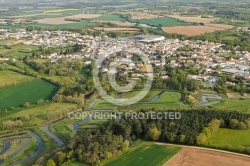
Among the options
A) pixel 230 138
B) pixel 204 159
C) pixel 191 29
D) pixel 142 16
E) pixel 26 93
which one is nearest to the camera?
pixel 204 159

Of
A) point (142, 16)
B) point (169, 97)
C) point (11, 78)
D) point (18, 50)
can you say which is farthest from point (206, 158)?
point (142, 16)

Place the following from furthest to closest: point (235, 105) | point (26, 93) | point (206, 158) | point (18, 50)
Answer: point (18, 50) < point (26, 93) < point (235, 105) < point (206, 158)

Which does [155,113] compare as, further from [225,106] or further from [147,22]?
[147,22]

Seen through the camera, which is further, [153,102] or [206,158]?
[153,102]

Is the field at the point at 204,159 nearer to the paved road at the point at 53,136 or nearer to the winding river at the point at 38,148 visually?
the paved road at the point at 53,136

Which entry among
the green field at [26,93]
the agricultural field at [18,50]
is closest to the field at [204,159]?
the green field at [26,93]

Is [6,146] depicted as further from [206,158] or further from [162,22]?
[162,22]
